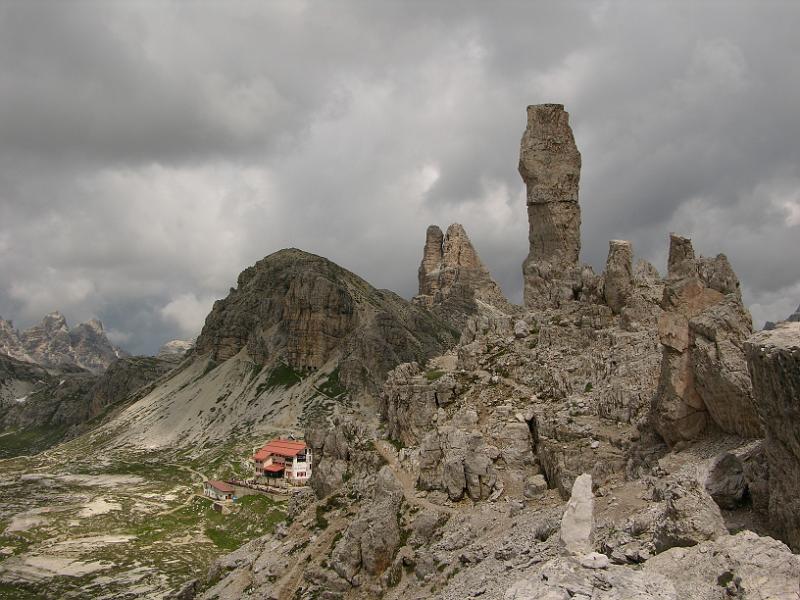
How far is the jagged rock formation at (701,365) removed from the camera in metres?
27.6

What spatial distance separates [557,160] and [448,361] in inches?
1039

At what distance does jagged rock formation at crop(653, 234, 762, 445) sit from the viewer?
27625 millimetres

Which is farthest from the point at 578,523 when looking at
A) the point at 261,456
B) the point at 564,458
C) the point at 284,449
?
the point at 261,456

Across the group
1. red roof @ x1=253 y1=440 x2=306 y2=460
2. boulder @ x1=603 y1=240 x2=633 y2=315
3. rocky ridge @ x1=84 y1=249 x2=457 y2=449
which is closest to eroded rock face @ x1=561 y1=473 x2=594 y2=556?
boulder @ x1=603 y1=240 x2=633 y2=315

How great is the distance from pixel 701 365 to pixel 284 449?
115m

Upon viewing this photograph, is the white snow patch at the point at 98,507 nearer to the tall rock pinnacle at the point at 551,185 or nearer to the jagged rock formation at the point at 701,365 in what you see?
the tall rock pinnacle at the point at 551,185

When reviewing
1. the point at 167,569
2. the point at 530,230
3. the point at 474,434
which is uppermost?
the point at 530,230

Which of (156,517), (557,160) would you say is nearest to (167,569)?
(156,517)

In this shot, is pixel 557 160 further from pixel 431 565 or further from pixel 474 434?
pixel 431 565

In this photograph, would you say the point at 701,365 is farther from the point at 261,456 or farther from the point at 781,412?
the point at 261,456

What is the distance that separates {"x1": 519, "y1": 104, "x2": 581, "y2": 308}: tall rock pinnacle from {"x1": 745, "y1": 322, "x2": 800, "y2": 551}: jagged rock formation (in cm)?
4697

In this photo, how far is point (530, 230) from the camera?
6969 cm

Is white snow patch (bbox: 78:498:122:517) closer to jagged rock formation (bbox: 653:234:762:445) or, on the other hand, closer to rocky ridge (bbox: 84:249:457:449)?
rocky ridge (bbox: 84:249:457:449)

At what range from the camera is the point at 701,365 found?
98.1ft
